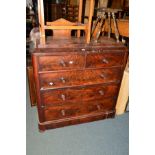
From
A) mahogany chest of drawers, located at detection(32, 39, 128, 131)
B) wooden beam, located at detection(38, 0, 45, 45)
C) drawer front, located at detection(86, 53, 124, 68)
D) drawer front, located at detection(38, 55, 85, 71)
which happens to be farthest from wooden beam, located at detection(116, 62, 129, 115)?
wooden beam, located at detection(38, 0, 45, 45)

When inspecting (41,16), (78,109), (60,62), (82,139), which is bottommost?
(82,139)

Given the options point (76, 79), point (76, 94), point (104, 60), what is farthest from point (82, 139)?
point (104, 60)

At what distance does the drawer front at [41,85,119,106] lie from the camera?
1594mm

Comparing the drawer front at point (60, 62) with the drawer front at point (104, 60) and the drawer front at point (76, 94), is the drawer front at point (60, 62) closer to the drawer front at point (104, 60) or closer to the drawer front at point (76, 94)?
the drawer front at point (104, 60)

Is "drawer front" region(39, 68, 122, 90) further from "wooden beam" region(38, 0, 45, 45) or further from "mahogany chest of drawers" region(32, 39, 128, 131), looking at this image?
"wooden beam" region(38, 0, 45, 45)

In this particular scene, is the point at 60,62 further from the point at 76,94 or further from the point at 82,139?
the point at 82,139

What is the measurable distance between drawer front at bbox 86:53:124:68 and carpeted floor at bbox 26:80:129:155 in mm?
699

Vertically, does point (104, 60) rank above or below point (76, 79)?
above

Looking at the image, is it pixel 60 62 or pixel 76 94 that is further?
pixel 76 94

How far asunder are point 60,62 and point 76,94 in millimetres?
384

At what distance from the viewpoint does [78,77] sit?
1.61 metres

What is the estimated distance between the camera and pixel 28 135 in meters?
1.73
